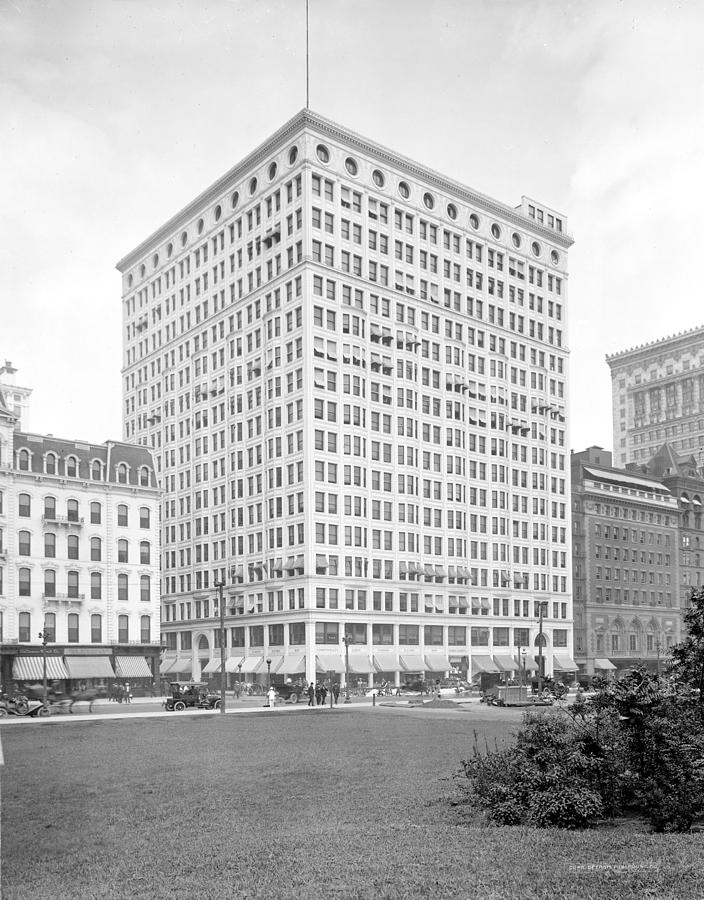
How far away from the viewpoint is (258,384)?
98.9m

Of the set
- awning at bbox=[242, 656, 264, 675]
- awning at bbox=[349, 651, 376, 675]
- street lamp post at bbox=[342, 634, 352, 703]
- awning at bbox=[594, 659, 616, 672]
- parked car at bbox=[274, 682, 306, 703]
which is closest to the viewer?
parked car at bbox=[274, 682, 306, 703]

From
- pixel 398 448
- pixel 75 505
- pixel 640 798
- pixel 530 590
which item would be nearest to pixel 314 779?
pixel 640 798

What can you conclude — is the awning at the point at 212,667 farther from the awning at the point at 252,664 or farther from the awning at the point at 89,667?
the awning at the point at 89,667

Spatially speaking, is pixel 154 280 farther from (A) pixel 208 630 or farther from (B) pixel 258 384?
(A) pixel 208 630

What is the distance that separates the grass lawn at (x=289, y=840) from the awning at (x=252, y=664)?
67.5 meters

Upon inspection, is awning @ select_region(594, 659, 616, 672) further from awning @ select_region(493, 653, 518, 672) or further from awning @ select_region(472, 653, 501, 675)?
awning @ select_region(472, 653, 501, 675)

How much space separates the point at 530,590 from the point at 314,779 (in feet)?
303

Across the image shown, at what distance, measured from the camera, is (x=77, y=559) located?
3068 inches

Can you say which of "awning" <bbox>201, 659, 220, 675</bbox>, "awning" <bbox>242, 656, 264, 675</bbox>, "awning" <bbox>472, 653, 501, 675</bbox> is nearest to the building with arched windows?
"awning" <bbox>242, 656, 264, 675</bbox>

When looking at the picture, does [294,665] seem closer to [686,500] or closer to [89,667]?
[89,667]

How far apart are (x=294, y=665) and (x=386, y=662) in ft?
33.0

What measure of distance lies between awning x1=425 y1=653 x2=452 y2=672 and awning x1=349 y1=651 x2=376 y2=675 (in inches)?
284

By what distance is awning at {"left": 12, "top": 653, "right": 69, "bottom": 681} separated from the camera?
7319 cm

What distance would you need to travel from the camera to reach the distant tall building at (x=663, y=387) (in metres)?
80.9
